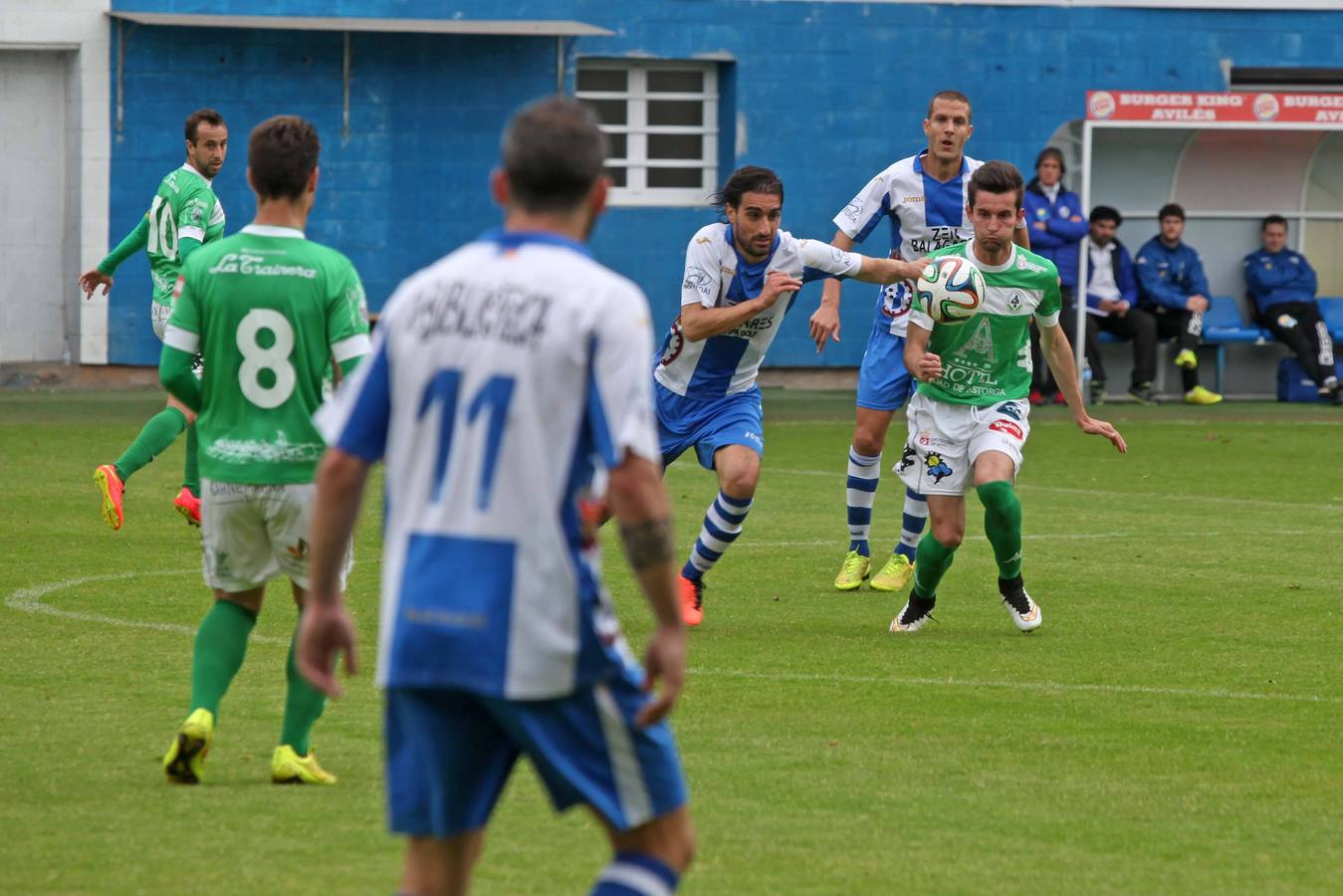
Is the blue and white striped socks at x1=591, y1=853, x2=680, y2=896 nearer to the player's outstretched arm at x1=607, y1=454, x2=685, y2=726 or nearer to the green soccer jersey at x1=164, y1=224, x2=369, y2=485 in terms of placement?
the player's outstretched arm at x1=607, y1=454, x2=685, y2=726

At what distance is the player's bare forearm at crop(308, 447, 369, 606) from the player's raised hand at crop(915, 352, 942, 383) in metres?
4.99

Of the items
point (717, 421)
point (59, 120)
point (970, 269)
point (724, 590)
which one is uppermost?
point (59, 120)

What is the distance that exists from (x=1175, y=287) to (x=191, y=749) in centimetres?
1763

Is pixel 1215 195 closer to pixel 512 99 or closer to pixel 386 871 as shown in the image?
pixel 512 99

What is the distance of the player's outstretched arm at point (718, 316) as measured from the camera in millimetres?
8508

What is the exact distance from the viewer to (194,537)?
11.8 m

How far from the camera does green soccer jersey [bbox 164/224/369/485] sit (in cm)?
585

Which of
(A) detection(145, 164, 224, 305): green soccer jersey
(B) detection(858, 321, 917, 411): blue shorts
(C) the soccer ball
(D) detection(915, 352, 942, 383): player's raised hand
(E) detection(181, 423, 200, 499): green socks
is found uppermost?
(A) detection(145, 164, 224, 305): green soccer jersey

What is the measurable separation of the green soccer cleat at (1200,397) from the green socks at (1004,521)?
13913mm

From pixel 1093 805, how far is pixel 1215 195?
18462 mm

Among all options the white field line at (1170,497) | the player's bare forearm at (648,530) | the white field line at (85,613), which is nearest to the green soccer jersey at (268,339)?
the player's bare forearm at (648,530)

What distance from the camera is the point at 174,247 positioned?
12.1 meters

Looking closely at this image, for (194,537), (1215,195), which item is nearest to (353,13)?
(1215,195)

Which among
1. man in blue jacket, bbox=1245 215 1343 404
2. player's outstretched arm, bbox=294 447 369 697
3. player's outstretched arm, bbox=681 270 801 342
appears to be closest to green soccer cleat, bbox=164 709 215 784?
player's outstretched arm, bbox=294 447 369 697
